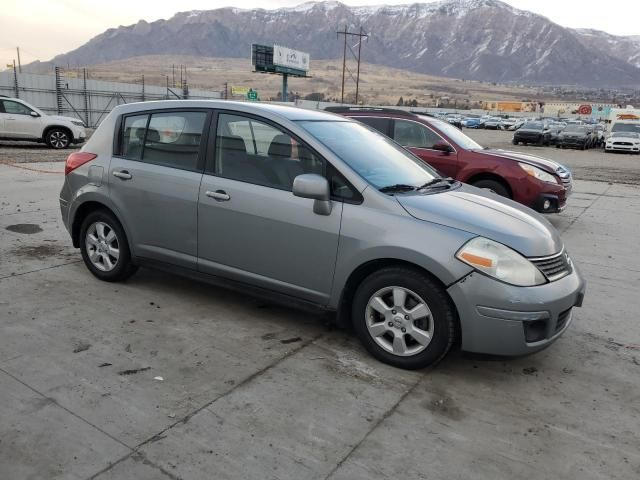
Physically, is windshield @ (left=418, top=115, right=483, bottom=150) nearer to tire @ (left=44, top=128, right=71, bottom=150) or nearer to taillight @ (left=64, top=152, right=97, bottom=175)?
taillight @ (left=64, top=152, right=97, bottom=175)

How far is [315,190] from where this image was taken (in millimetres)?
3666

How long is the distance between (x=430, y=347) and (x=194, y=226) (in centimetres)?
204

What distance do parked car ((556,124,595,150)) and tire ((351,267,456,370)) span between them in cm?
3132

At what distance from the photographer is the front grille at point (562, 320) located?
357 cm

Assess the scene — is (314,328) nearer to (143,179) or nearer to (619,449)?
(143,179)

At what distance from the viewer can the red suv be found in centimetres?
837

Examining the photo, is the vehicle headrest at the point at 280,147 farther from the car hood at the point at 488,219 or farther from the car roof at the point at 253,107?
the car hood at the point at 488,219

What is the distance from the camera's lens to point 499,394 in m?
3.48

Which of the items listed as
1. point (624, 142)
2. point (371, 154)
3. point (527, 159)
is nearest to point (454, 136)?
point (527, 159)

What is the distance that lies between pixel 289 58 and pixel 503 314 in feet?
172

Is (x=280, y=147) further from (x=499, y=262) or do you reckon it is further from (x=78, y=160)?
(x=78, y=160)

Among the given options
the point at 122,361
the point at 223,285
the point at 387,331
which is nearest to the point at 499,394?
the point at 387,331

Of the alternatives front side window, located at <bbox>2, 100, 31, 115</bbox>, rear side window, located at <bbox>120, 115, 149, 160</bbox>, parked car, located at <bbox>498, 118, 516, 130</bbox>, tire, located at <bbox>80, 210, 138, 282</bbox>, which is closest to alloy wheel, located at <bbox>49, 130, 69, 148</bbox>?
front side window, located at <bbox>2, 100, 31, 115</bbox>

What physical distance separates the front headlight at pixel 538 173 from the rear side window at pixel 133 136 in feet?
19.4
